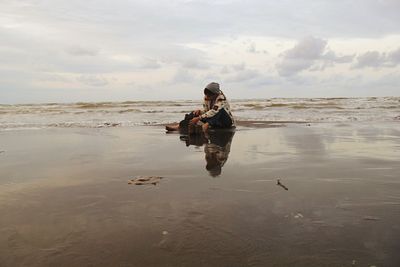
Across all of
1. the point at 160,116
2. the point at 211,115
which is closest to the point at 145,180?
the point at 211,115

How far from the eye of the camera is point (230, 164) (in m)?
6.69

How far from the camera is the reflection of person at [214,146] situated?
21.5ft

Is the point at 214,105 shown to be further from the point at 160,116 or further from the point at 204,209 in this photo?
the point at 160,116

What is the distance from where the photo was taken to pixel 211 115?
12.5 m

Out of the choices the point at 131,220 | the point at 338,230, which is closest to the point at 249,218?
the point at 338,230

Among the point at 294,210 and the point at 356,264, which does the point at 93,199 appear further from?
the point at 356,264

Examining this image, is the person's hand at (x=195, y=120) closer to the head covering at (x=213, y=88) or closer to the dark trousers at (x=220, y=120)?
the dark trousers at (x=220, y=120)

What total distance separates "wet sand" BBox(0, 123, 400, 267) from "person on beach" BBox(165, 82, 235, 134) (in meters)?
4.18

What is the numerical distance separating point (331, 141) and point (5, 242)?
8033mm

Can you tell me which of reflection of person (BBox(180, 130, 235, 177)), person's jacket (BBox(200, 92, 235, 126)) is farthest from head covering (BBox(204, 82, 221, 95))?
reflection of person (BBox(180, 130, 235, 177))

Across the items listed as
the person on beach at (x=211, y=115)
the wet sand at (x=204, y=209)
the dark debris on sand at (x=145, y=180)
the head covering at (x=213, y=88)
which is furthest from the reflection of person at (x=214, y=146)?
the head covering at (x=213, y=88)

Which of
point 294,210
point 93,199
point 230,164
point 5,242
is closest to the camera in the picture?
point 5,242

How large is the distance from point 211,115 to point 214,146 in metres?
3.61

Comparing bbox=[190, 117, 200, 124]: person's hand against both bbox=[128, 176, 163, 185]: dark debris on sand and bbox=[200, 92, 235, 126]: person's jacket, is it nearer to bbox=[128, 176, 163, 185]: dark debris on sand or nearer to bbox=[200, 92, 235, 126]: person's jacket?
bbox=[200, 92, 235, 126]: person's jacket
